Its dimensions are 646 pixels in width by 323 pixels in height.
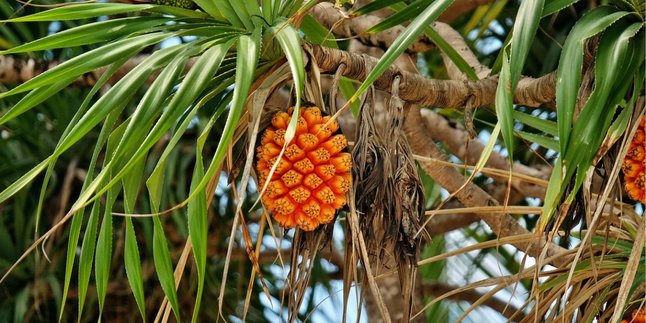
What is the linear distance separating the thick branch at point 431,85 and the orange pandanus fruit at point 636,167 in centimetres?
15

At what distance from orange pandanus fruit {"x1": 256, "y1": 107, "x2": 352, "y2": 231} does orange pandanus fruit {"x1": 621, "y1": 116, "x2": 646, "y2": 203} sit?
36 cm

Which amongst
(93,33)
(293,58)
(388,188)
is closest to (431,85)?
(388,188)

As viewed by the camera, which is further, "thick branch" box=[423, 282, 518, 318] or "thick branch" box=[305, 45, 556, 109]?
"thick branch" box=[423, 282, 518, 318]

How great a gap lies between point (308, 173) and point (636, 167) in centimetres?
42

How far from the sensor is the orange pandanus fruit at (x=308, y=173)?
1.25 meters

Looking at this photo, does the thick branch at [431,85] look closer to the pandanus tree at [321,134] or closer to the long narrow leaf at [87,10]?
the pandanus tree at [321,134]

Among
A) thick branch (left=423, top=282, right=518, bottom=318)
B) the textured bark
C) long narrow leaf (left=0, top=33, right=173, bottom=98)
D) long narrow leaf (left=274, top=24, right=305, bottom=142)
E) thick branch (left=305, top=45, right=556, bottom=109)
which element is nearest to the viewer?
long narrow leaf (left=274, top=24, right=305, bottom=142)

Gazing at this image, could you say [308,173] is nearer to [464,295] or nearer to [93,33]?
[93,33]

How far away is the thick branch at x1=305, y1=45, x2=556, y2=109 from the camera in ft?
4.48

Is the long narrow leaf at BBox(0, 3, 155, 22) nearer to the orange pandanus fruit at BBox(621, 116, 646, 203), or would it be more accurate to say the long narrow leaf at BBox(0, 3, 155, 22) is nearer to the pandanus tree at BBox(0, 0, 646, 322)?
the pandanus tree at BBox(0, 0, 646, 322)

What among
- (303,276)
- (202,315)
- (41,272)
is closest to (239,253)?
(202,315)

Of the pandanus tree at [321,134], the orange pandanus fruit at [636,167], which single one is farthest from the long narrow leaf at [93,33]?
the orange pandanus fruit at [636,167]

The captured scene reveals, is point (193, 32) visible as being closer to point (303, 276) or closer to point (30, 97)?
point (30, 97)

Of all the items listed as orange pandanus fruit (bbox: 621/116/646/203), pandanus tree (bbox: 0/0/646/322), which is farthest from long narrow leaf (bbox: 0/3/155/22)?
orange pandanus fruit (bbox: 621/116/646/203)
